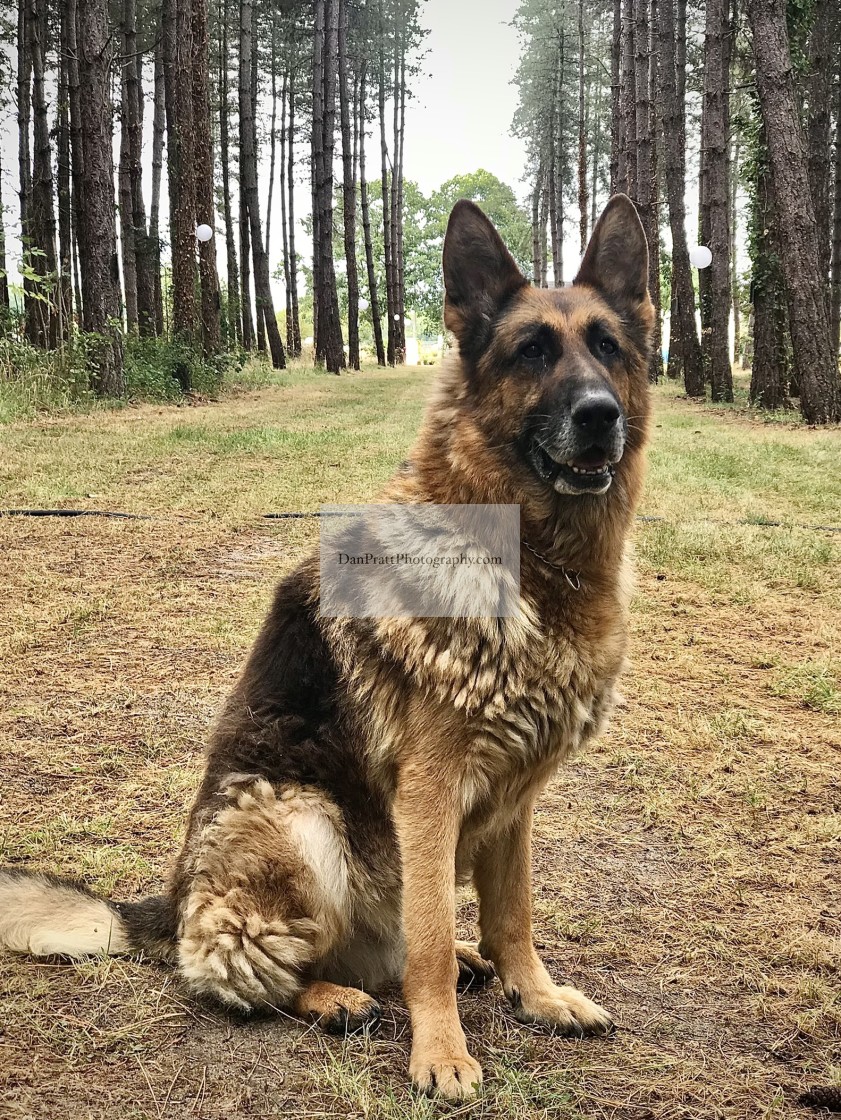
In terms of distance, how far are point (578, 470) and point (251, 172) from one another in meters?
24.7

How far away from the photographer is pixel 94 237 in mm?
12594

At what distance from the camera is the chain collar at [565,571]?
2333 millimetres

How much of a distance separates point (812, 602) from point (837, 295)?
1506 cm

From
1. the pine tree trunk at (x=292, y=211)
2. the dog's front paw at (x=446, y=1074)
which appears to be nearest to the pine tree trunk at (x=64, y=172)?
the pine tree trunk at (x=292, y=211)

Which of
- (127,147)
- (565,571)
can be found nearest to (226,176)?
(127,147)

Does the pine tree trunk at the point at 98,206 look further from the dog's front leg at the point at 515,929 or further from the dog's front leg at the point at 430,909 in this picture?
the dog's front leg at the point at 430,909

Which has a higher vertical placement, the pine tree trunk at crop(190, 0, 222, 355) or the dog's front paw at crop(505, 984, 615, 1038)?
the pine tree trunk at crop(190, 0, 222, 355)

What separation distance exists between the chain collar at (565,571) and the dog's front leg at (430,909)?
2.12 feet

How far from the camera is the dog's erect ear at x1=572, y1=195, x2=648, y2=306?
8.73ft

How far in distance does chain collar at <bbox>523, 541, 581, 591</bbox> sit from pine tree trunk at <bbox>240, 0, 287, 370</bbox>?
24244 mm

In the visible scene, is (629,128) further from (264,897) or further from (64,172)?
(264,897)

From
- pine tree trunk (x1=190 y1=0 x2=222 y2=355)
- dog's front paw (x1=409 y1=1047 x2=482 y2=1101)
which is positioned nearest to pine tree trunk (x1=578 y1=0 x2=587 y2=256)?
pine tree trunk (x1=190 y1=0 x2=222 y2=355)

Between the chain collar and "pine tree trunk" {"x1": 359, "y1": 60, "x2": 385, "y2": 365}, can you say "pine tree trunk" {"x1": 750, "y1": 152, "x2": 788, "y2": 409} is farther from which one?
"pine tree trunk" {"x1": 359, "y1": 60, "x2": 385, "y2": 365}

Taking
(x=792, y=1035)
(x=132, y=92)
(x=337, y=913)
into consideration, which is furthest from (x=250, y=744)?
(x=132, y=92)
